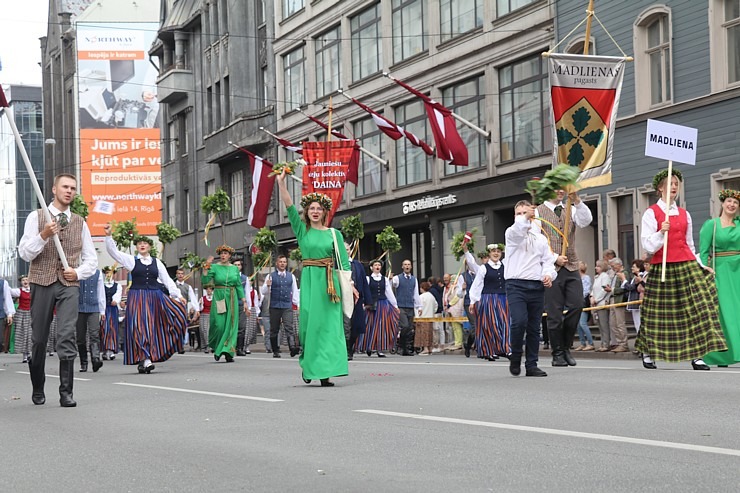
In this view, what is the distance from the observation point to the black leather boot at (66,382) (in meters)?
11.3

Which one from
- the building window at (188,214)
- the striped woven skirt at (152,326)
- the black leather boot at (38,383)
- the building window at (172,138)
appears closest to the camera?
the black leather boot at (38,383)

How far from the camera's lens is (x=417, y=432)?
26.8ft

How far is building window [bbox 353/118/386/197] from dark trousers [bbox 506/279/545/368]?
26454mm

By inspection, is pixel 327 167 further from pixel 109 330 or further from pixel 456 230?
pixel 109 330

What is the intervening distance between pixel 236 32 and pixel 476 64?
64.9 feet

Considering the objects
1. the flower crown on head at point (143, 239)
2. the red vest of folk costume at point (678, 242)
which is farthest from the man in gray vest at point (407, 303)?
the red vest of folk costume at point (678, 242)

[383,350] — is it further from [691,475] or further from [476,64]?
[691,475]

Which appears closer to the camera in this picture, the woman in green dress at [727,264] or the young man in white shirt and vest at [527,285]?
the woman in green dress at [727,264]

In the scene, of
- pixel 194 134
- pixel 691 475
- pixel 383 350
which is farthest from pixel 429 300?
pixel 194 134

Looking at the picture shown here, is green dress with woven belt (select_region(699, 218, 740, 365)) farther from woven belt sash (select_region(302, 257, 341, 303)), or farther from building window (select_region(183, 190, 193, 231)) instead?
building window (select_region(183, 190, 193, 231))

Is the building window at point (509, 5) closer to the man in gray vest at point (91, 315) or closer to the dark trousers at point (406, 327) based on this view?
the dark trousers at point (406, 327)

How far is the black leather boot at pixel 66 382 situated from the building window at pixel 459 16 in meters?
24.3

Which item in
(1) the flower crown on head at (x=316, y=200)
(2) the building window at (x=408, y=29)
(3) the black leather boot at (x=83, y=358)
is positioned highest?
(2) the building window at (x=408, y=29)

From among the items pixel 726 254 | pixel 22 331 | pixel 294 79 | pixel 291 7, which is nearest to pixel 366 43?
pixel 294 79
